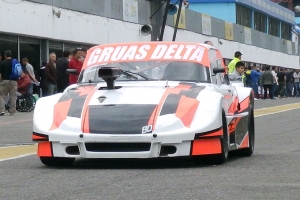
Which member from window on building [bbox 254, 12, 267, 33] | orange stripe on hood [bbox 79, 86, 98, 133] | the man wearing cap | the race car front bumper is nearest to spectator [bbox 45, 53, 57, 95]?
the man wearing cap

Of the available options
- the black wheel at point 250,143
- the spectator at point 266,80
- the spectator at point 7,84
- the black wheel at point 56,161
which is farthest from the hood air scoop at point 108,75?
the spectator at point 266,80

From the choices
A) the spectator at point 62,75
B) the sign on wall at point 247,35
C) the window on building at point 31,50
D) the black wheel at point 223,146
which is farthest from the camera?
the sign on wall at point 247,35

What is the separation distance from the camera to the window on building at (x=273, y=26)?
79250 mm

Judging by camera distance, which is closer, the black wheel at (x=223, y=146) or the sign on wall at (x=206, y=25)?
the black wheel at (x=223, y=146)

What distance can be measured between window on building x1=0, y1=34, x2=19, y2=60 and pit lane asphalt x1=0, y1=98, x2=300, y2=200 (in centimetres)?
1946

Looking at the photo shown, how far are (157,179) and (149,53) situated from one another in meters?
3.05

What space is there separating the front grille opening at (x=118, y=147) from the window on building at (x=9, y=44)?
21378mm

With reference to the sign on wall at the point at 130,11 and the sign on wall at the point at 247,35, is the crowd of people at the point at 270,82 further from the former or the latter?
the sign on wall at the point at 247,35

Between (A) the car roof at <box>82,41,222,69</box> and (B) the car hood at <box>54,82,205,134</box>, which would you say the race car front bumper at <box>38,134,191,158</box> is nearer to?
(B) the car hood at <box>54,82,205,134</box>

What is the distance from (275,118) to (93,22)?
16149 millimetres

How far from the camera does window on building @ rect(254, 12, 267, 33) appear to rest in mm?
73750

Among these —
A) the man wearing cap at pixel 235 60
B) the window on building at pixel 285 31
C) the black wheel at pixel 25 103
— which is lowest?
the black wheel at pixel 25 103

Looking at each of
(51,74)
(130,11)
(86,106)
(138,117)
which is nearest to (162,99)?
(138,117)

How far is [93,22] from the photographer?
122 feet
